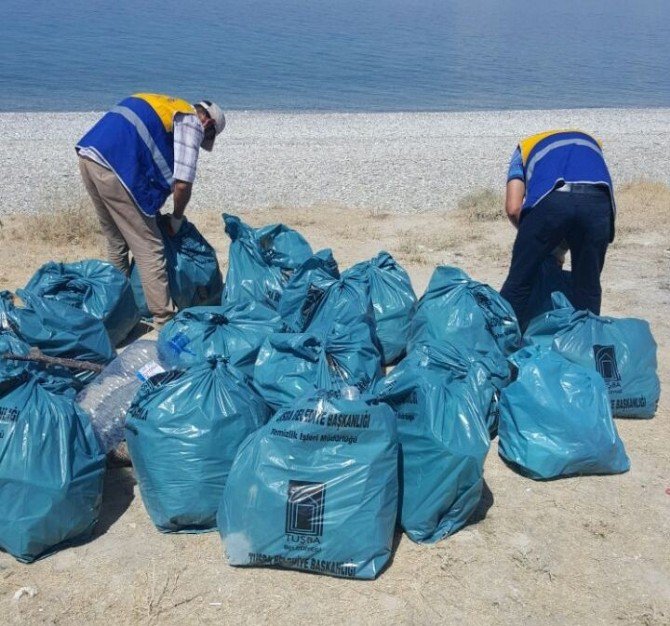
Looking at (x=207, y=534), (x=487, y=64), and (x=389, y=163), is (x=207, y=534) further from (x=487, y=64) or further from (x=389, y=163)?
(x=487, y=64)

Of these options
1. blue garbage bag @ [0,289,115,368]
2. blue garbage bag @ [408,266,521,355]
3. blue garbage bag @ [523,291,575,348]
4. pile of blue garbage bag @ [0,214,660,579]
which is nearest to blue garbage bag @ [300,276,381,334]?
pile of blue garbage bag @ [0,214,660,579]

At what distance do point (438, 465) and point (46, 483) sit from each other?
4.88 feet

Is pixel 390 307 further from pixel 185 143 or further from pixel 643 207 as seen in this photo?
Answer: pixel 643 207

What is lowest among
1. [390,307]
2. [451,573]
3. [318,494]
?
[451,573]

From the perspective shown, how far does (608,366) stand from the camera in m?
4.22

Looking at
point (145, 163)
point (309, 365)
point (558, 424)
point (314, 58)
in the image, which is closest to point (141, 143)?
point (145, 163)

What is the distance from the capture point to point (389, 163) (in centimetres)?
1095

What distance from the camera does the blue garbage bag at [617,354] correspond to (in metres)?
4.21

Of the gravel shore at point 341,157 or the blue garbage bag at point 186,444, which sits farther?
the gravel shore at point 341,157

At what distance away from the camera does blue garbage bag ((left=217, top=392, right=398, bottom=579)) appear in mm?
3041

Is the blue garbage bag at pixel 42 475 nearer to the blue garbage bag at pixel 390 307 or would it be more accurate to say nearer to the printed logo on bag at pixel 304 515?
the printed logo on bag at pixel 304 515

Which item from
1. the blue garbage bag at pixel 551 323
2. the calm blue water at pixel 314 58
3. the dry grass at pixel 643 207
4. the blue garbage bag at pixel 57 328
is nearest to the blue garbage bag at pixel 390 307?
the blue garbage bag at pixel 551 323

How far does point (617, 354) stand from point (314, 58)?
80.0 ft

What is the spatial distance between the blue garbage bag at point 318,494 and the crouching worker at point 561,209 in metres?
1.86
